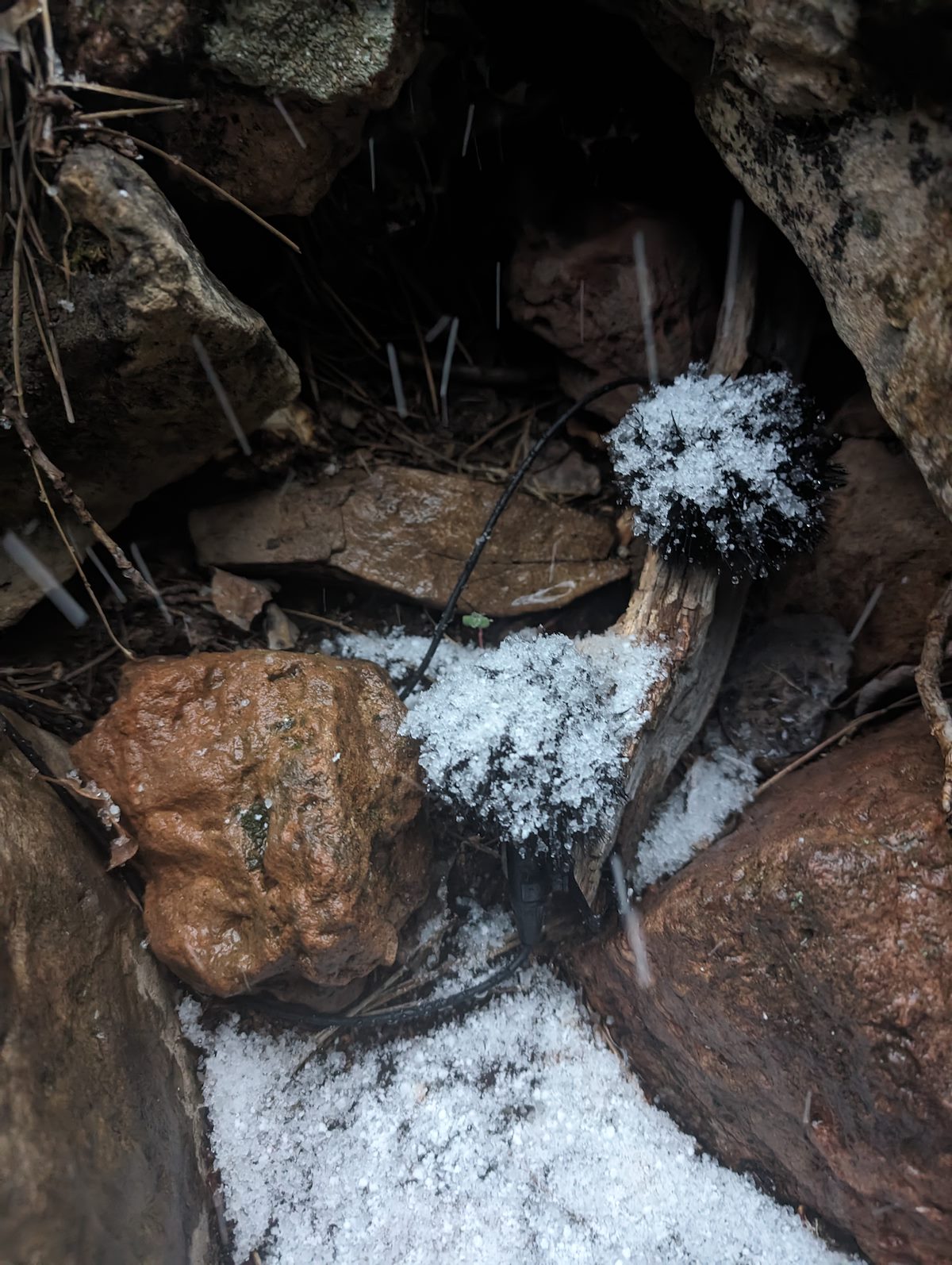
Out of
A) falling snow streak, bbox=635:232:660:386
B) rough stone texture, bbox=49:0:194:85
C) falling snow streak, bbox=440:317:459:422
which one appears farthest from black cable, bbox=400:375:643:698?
rough stone texture, bbox=49:0:194:85

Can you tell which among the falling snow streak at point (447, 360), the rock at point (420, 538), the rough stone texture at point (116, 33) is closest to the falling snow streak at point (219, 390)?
the rock at point (420, 538)

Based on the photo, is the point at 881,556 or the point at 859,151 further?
the point at 881,556

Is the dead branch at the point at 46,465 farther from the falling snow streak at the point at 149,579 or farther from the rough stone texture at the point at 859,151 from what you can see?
the rough stone texture at the point at 859,151

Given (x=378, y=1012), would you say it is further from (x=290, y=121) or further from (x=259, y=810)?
(x=290, y=121)

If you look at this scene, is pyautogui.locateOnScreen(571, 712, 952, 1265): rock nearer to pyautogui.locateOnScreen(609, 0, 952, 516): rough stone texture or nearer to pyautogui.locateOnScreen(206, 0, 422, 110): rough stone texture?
pyautogui.locateOnScreen(609, 0, 952, 516): rough stone texture

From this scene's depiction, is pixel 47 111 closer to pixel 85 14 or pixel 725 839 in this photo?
pixel 85 14

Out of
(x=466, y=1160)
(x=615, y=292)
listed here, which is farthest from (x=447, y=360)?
(x=466, y=1160)
